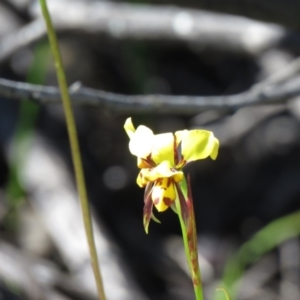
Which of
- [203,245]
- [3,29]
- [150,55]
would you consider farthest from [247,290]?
[3,29]

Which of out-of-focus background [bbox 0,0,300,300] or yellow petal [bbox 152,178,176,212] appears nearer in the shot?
yellow petal [bbox 152,178,176,212]

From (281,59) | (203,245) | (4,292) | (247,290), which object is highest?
(281,59)

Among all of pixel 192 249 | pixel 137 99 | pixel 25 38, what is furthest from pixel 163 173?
pixel 25 38

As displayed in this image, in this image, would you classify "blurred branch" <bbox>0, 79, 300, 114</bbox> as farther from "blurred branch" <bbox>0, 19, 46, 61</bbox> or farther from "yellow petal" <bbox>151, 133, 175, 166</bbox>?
"blurred branch" <bbox>0, 19, 46, 61</bbox>

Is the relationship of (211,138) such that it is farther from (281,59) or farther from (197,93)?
(197,93)

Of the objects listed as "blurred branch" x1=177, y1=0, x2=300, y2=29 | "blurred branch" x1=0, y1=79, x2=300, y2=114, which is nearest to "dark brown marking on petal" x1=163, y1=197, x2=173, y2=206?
"blurred branch" x1=0, y1=79, x2=300, y2=114

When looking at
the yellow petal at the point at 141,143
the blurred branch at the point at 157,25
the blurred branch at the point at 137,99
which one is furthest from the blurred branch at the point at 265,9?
the yellow petal at the point at 141,143
